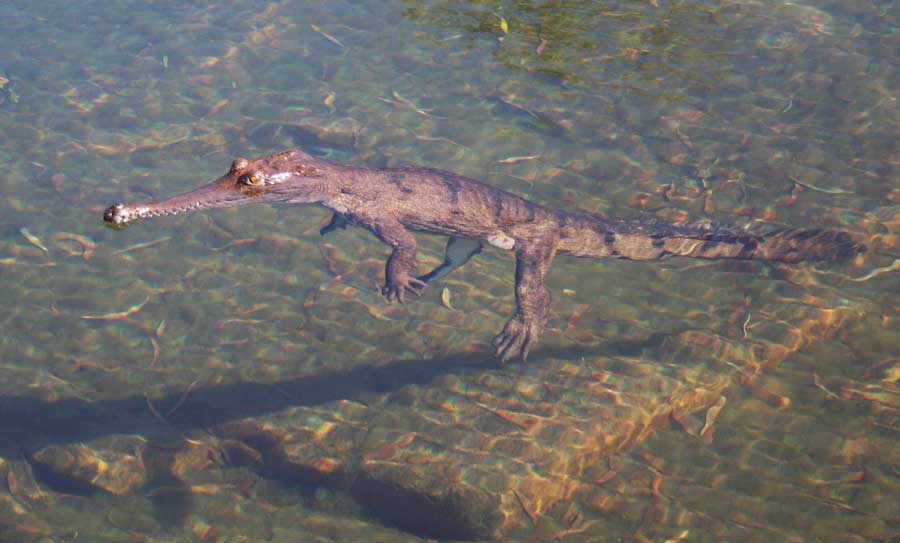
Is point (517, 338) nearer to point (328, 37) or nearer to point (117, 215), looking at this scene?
point (117, 215)

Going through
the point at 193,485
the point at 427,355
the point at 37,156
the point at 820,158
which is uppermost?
the point at 820,158

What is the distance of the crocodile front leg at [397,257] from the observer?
732 cm

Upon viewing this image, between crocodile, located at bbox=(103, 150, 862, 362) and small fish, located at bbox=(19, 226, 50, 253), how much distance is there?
2630mm

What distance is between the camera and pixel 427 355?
7133mm

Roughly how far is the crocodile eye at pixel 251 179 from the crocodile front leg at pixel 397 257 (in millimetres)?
1115

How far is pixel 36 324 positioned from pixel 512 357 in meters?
4.86

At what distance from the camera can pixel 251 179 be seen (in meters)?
6.80

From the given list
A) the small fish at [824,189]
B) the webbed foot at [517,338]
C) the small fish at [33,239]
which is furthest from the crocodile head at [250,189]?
the small fish at [824,189]

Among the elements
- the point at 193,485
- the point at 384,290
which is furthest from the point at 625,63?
the point at 193,485

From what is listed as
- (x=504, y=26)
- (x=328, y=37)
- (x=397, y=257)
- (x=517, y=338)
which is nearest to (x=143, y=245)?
(x=397, y=257)

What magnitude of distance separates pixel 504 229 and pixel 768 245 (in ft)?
8.62

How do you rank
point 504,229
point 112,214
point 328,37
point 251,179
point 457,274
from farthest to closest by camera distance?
point 328,37 → point 457,274 → point 504,229 → point 251,179 → point 112,214

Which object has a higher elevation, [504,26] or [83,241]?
[504,26]

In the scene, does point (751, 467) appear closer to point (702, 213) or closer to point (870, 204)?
point (702, 213)
